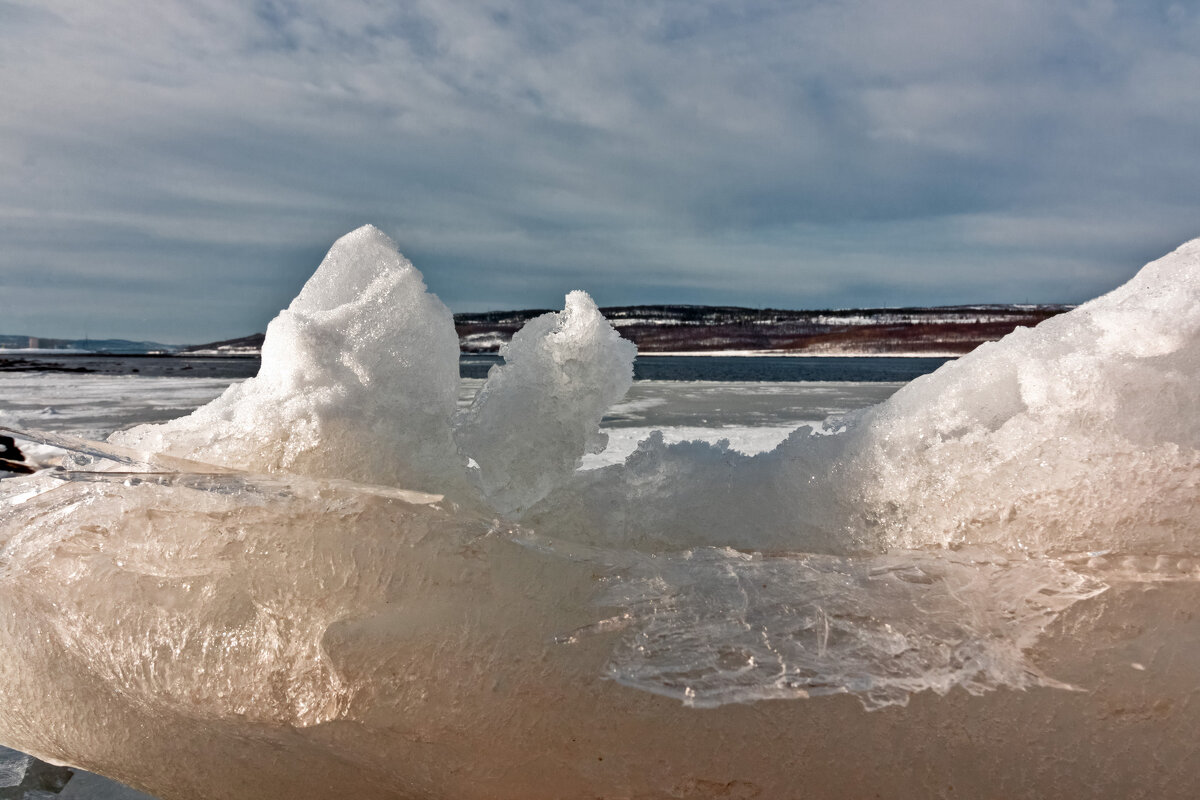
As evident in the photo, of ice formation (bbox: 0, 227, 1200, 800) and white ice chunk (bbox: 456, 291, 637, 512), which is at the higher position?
white ice chunk (bbox: 456, 291, 637, 512)

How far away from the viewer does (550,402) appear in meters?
1.75

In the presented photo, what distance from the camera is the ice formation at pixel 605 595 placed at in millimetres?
1329

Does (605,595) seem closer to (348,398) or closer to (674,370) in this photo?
(348,398)

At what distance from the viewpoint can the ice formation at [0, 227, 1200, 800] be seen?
1.33 meters

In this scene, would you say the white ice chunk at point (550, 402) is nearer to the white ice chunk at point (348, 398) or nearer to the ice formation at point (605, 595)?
the ice formation at point (605, 595)

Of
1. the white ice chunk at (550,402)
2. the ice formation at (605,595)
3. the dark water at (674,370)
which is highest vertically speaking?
the white ice chunk at (550,402)

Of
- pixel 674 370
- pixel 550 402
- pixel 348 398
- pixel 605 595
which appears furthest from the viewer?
pixel 674 370

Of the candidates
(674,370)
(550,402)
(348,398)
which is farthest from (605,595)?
(674,370)

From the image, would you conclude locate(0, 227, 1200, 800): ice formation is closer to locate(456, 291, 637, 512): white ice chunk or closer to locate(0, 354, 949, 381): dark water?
locate(456, 291, 637, 512): white ice chunk

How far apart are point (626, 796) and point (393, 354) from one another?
996mm

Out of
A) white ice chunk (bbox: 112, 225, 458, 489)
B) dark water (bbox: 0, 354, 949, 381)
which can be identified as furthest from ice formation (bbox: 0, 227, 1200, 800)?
dark water (bbox: 0, 354, 949, 381)

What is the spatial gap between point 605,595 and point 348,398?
0.67m

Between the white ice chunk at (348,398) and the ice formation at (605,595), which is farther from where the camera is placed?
the white ice chunk at (348,398)

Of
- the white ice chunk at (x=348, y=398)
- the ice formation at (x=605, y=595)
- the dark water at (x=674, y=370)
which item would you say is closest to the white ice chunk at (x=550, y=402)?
the ice formation at (x=605, y=595)
